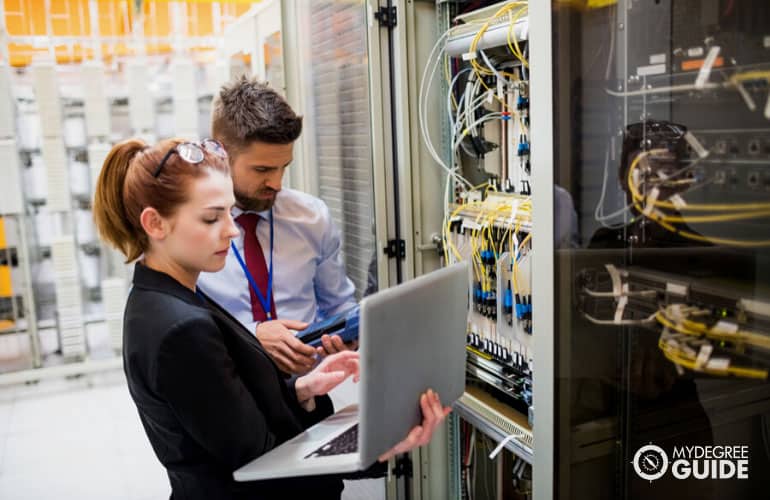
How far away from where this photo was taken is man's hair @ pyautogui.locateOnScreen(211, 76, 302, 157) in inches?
74.4

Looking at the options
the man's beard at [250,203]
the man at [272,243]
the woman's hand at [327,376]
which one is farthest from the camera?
the man's beard at [250,203]

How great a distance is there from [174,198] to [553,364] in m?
0.91

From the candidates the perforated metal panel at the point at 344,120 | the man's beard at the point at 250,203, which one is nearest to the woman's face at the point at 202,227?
the man's beard at the point at 250,203

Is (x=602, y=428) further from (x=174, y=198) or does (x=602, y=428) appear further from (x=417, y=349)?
(x=174, y=198)

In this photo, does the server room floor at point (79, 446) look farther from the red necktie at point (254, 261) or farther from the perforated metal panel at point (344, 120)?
the red necktie at point (254, 261)

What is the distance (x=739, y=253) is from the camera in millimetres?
1390

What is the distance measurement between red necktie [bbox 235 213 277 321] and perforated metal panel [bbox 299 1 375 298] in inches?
21.0

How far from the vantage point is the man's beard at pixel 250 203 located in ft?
6.63

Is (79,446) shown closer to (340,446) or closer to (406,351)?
(340,446)

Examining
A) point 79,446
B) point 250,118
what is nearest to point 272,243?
point 250,118

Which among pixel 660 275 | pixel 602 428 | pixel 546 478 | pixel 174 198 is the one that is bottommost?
pixel 546 478

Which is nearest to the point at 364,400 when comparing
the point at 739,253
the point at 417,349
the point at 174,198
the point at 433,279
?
the point at 417,349

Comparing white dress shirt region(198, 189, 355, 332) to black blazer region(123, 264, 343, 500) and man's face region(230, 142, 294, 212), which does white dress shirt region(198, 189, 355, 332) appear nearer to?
man's face region(230, 142, 294, 212)

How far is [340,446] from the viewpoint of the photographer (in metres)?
1.32
